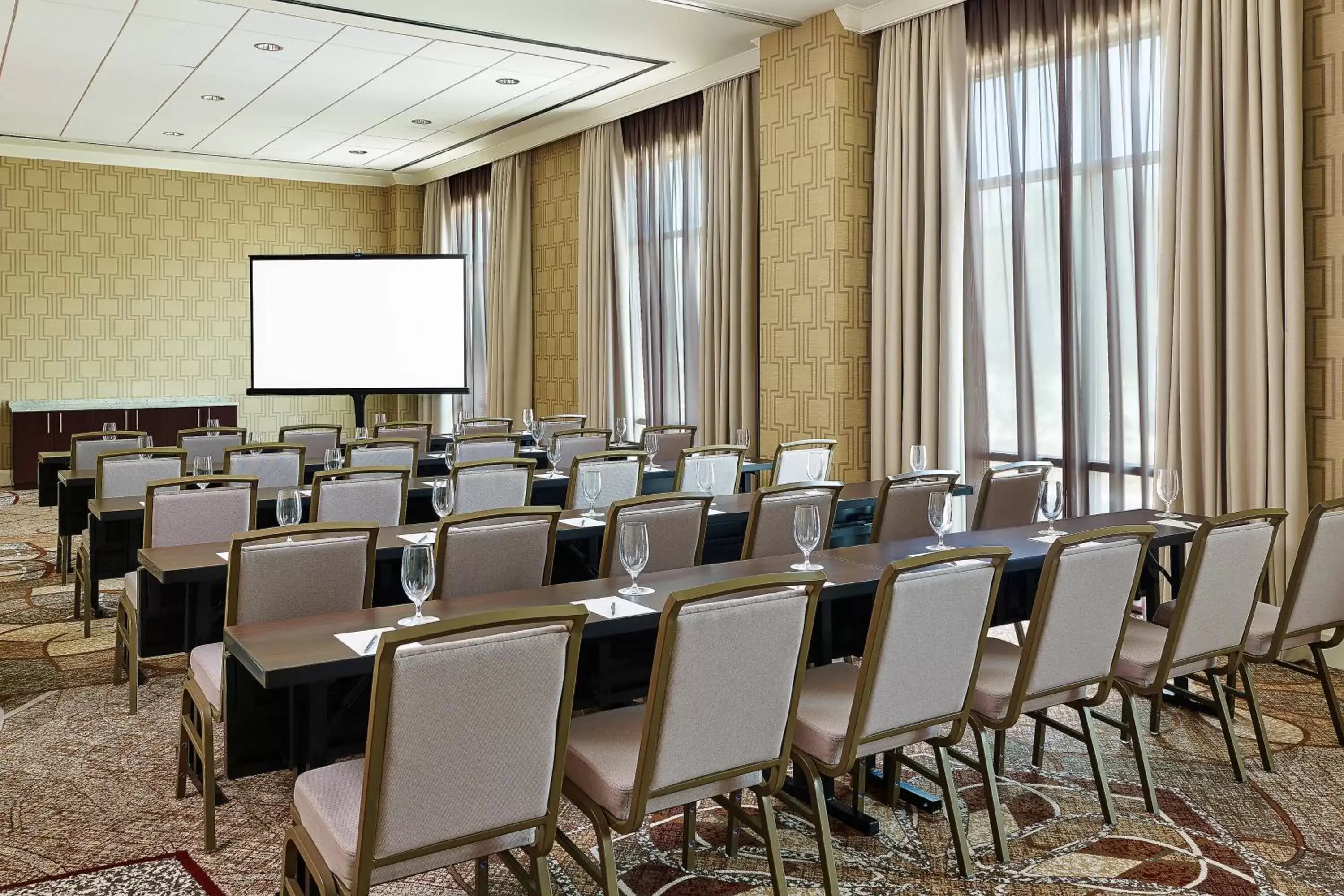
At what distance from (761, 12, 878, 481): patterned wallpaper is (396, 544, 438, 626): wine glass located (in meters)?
4.84

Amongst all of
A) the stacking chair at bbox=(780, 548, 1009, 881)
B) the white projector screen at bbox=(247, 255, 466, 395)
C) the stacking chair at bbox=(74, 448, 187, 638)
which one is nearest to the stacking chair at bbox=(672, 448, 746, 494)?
the stacking chair at bbox=(74, 448, 187, 638)

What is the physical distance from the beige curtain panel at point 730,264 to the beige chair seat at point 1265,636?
14.7ft

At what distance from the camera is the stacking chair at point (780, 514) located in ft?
13.6

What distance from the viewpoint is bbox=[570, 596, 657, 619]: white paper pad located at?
110 inches

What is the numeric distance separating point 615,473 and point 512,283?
20.4 ft

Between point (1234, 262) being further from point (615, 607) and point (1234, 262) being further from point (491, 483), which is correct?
point (615, 607)

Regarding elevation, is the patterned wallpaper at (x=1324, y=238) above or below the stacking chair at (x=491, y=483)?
above

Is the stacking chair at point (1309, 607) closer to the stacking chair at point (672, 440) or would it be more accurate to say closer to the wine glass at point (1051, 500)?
the wine glass at point (1051, 500)

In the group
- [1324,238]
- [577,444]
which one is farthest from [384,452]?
[1324,238]

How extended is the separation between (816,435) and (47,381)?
338 inches

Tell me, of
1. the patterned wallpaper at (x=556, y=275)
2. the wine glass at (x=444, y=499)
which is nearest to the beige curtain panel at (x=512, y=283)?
the patterned wallpaper at (x=556, y=275)

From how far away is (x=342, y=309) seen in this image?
10414 millimetres

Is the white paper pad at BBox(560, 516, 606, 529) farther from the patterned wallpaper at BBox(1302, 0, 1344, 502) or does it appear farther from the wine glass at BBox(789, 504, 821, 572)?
the patterned wallpaper at BBox(1302, 0, 1344, 502)

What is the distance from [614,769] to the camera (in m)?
2.50
